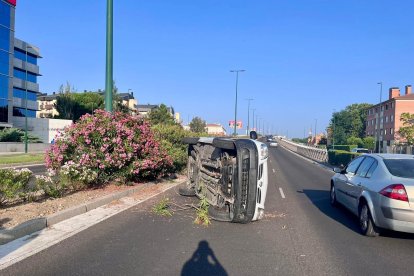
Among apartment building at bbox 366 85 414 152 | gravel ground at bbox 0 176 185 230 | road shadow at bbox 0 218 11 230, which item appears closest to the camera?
road shadow at bbox 0 218 11 230

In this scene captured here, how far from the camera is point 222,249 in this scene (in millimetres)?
6234

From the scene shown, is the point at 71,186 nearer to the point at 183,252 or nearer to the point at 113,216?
the point at 113,216

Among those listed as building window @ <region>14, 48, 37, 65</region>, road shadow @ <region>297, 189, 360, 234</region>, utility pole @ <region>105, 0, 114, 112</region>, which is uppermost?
building window @ <region>14, 48, 37, 65</region>

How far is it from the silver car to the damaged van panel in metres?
1.84

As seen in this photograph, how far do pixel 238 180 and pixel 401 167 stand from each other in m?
2.97

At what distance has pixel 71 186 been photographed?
10711 millimetres

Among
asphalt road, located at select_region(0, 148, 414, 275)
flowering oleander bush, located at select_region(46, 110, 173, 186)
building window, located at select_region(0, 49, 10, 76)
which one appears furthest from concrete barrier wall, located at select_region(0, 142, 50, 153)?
asphalt road, located at select_region(0, 148, 414, 275)

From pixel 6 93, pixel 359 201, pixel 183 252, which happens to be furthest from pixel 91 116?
pixel 6 93

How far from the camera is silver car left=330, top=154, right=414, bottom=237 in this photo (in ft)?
21.5

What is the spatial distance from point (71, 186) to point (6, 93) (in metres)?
43.7

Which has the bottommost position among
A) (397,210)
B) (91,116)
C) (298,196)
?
(298,196)

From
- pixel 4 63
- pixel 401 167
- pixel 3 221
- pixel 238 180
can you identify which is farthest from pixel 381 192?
pixel 4 63

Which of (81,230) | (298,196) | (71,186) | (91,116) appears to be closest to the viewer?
(81,230)

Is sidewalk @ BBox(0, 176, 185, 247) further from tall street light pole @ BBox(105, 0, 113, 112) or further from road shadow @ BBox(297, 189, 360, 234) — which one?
road shadow @ BBox(297, 189, 360, 234)
